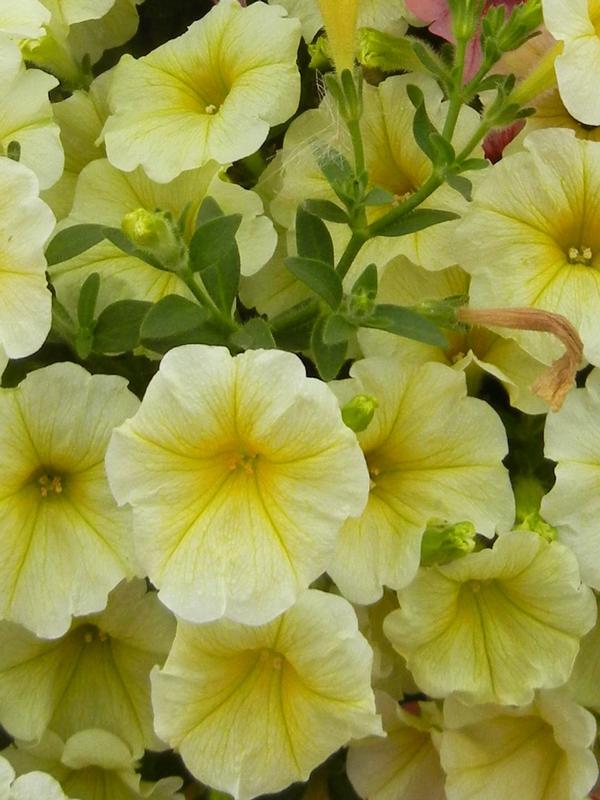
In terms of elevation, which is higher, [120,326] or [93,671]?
[120,326]

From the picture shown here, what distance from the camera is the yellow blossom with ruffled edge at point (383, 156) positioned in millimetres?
735

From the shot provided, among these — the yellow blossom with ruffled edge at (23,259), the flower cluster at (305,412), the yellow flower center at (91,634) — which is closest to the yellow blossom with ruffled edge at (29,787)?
the flower cluster at (305,412)

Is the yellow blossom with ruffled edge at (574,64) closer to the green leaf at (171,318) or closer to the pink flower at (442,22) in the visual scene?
the pink flower at (442,22)

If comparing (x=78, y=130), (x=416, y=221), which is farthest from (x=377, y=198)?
(x=78, y=130)

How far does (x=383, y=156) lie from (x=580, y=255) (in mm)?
157

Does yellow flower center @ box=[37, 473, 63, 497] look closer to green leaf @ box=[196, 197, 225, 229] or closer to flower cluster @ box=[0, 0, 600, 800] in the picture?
flower cluster @ box=[0, 0, 600, 800]

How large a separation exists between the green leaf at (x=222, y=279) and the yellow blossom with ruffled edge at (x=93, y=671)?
0.19 metres

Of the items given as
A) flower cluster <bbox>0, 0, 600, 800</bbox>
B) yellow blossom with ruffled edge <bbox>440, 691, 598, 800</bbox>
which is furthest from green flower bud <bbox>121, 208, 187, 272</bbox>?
yellow blossom with ruffled edge <bbox>440, 691, 598, 800</bbox>

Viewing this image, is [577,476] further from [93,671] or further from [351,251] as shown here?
[93,671]

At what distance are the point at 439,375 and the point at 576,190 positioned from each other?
0.15m

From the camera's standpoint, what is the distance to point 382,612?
0.73 meters

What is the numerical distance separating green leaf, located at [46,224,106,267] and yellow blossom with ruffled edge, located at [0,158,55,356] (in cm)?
7

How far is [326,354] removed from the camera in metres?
0.68

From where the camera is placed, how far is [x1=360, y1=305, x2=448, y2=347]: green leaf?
2.17ft
